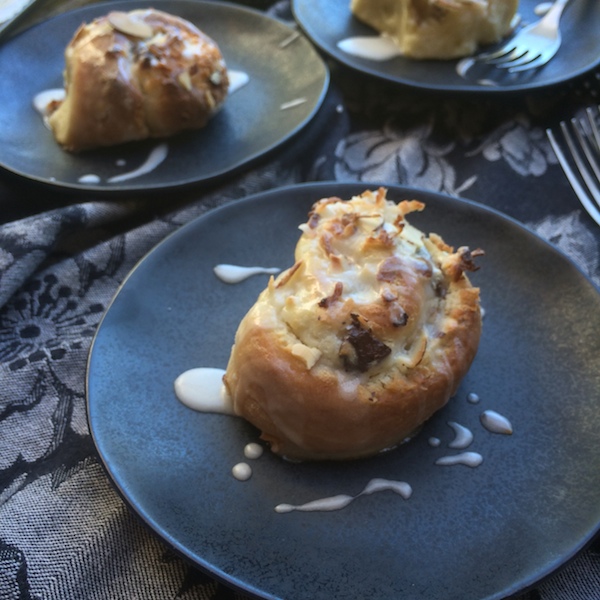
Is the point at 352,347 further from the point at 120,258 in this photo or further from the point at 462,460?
the point at 120,258

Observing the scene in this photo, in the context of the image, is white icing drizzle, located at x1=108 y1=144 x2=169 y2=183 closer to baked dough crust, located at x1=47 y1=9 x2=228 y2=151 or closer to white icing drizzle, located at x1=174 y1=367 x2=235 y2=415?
baked dough crust, located at x1=47 y1=9 x2=228 y2=151

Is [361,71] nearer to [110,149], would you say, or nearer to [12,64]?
[110,149]

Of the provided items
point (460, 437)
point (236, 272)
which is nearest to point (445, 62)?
point (236, 272)

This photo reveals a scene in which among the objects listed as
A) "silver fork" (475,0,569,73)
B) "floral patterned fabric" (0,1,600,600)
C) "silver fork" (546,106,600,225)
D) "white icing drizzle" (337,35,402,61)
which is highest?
"silver fork" (475,0,569,73)

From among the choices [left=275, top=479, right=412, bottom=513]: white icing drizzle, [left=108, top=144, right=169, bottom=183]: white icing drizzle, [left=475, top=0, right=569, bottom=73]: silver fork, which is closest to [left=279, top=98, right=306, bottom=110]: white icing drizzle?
[left=108, top=144, right=169, bottom=183]: white icing drizzle

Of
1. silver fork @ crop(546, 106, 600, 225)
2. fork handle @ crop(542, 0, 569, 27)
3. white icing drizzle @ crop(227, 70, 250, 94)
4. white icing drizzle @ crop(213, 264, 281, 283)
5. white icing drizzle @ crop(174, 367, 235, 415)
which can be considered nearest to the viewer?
white icing drizzle @ crop(174, 367, 235, 415)

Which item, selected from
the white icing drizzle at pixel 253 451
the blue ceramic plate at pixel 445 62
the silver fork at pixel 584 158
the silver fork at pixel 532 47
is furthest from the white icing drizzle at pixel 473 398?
the silver fork at pixel 532 47

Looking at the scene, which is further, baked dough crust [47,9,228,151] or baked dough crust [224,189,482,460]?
baked dough crust [47,9,228,151]
